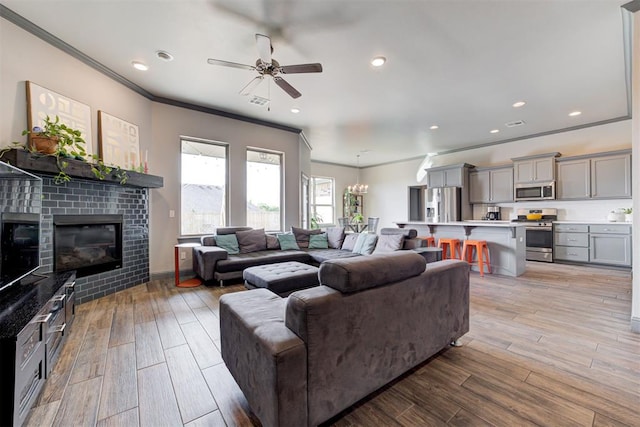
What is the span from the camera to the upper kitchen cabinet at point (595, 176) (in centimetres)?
502

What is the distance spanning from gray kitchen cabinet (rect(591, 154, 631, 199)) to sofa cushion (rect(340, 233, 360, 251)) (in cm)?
499

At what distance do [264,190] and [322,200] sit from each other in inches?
166

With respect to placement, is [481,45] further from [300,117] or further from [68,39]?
[68,39]

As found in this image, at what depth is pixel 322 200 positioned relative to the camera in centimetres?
962

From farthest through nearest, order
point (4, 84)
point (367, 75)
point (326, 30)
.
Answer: point (367, 75) → point (326, 30) → point (4, 84)

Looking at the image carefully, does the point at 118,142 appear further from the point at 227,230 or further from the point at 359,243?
the point at 359,243

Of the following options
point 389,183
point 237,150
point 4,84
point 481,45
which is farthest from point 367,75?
point 389,183

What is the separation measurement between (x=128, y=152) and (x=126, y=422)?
361 centimetres

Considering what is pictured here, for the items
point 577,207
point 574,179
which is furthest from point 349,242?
point 577,207

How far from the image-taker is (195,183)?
15.8ft

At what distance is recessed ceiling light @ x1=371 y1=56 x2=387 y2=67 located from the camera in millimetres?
3166

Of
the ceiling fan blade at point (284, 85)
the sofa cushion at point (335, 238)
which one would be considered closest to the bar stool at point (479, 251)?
the sofa cushion at point (335, 238)

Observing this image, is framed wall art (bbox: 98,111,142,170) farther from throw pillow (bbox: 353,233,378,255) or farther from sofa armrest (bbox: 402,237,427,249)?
sofa armrest (bbox: 402,237,427,249)

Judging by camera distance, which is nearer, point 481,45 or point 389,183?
point 481,45
